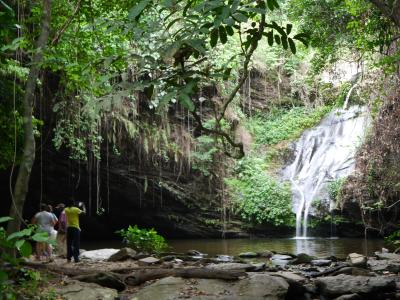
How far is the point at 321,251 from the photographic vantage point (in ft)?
41.9

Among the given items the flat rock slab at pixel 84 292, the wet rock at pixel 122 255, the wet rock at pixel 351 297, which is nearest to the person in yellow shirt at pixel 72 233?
the wet rock at pixel 122 255

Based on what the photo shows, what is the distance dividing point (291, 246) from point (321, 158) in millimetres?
5173

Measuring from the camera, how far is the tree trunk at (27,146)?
17.4 ft

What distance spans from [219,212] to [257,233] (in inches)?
60.0

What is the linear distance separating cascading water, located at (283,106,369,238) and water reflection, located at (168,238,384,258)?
1473 millimetres

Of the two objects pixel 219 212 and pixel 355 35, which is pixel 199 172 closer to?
pixel 219 212

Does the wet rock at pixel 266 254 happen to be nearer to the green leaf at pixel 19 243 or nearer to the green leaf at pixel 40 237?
the green leaf at pixel 40 237

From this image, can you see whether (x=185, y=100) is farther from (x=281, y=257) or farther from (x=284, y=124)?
(x=284, y=124)

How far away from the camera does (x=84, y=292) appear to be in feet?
19.1

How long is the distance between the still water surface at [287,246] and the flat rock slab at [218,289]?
21.0 feet

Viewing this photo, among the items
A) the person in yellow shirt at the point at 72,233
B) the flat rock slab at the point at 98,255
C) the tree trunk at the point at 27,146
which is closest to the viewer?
the tree trunk at the point at 27,146

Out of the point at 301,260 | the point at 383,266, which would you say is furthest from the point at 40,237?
the point at 301,260

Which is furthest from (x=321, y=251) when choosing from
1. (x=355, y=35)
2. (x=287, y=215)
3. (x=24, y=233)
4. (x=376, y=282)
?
(x=24, y=233)

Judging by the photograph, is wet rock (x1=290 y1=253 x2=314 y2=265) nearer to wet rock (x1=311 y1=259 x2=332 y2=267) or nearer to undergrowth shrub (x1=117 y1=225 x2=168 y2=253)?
wet rock (x1=311 y1=259 x2=332 y2=267)
